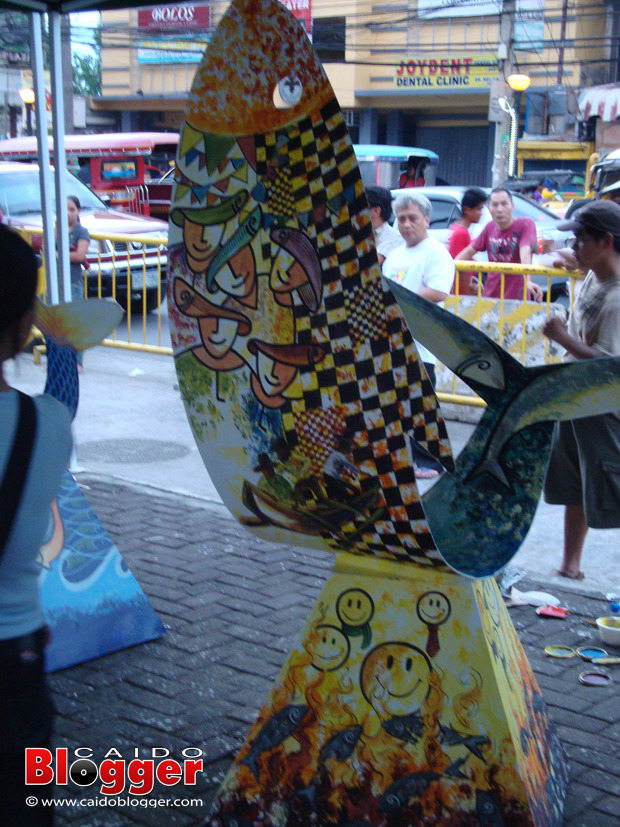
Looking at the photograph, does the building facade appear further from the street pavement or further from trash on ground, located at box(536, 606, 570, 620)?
trash on ground, located at box(536, 606, 570, 620)

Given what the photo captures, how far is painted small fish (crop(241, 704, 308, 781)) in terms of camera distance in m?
2.34

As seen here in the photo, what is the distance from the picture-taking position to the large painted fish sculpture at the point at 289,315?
83.4 inches

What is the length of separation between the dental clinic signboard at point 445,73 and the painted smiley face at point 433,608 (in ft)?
A: 85.1

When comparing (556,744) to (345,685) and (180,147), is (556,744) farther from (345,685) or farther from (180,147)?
(180,147)

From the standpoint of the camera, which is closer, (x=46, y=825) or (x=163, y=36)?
(x=46, y=825)

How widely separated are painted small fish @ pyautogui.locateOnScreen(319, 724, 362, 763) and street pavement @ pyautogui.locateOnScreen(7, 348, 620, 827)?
490 millimetres

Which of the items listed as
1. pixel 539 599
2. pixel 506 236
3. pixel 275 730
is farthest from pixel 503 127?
pixel 275 730

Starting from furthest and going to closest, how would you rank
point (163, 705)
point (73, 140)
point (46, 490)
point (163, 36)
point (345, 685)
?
point (163, 36) → point (73, 140) → point (163, 705) → point (345, 685) → point (46, 490)

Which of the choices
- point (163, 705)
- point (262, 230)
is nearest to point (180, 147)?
point (262, 230)

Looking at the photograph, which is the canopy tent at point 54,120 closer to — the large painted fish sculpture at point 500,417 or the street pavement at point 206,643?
the street pavement at point 206,643

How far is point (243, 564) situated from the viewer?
435 cm

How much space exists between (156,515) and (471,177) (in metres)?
25.9

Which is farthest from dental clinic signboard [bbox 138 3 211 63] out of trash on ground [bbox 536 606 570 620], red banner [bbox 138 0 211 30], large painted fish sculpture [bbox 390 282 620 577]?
large painted fish sculpture [bbox 390 282 620 577]

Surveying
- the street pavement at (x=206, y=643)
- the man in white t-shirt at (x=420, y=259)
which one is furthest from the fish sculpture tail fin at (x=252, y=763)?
the man in white t-shirt at (x=420, y=259)
